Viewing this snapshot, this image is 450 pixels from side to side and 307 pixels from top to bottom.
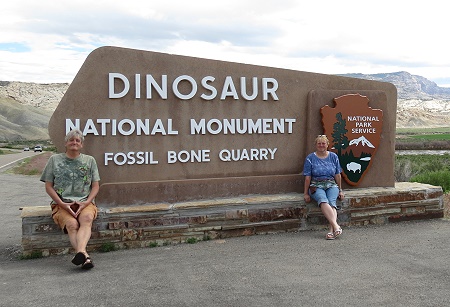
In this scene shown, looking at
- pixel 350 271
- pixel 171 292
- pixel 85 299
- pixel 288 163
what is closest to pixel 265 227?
pixel 288 163

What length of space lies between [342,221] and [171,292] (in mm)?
3069

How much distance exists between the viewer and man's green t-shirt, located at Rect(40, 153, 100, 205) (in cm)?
501

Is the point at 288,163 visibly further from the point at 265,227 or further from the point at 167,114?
the point at 167,114

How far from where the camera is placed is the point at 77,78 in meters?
5.55

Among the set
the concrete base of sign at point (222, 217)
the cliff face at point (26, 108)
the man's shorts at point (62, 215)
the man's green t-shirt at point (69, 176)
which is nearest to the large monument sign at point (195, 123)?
the concrete base of sign at point (222, 217)

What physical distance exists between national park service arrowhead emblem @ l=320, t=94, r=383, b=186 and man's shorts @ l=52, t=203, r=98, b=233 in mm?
3211

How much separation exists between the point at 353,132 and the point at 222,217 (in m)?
2.21

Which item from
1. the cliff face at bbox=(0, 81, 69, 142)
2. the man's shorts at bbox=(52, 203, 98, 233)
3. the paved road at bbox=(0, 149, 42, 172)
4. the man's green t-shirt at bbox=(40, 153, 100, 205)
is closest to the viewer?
the man's shorts at bbox=(52, 203, 98, 233)

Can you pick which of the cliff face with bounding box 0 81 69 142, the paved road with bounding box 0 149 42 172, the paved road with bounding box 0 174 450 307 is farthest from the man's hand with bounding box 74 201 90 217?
the cliff face with bounding box 0 81 69 142

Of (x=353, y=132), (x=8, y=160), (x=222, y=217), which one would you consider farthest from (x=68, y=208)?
(x=8, y=160)

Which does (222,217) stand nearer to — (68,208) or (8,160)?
(68,208)

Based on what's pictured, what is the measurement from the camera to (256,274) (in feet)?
14.0

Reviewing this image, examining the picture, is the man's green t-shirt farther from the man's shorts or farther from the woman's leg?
the woman's leg

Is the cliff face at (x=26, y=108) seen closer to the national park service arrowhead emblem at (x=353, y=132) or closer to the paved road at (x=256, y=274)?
the national park service arrowhead emblem at (x=353, y=132)
